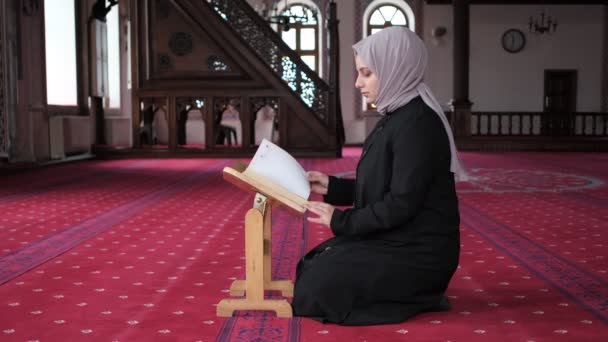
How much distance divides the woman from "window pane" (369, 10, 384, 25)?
14.3m

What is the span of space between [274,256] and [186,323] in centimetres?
116

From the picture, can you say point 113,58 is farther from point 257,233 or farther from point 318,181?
point 257,233

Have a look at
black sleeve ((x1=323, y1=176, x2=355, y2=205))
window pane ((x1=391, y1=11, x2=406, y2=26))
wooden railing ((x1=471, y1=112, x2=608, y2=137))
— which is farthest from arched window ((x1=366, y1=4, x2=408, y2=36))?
black sleeve ((x1=323, y1=176, x2=355, y2=205))

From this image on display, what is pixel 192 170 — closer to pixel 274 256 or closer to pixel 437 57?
pixel 274 256

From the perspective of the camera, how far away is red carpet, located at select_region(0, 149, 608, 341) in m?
2.11

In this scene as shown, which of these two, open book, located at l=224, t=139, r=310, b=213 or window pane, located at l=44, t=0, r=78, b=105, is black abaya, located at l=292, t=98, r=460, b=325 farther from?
window pane, located at l=44, t=0, r=78, b=105

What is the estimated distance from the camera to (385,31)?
2055 millimetres

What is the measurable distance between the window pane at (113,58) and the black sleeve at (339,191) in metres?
13.1

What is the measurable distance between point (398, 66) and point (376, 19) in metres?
14.5

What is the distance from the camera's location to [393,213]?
207 centimetres

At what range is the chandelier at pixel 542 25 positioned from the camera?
Answer: 50.0 feet

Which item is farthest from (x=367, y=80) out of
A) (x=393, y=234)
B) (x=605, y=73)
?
(x=605, y=73)

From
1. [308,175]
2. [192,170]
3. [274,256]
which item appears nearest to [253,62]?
[192,170]

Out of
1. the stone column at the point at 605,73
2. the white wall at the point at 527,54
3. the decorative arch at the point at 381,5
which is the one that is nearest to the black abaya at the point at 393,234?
the decorative arch at the point at 381,5
